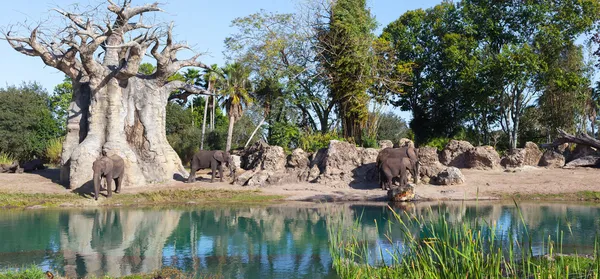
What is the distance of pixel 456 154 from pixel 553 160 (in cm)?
462

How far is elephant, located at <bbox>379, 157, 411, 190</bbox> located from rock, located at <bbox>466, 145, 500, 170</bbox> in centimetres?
509

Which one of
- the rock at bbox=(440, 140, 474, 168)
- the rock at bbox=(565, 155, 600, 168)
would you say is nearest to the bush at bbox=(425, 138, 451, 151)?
the rock at bbox=(440, 140, 474, 168)

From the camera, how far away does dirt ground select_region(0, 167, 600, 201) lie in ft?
73.8

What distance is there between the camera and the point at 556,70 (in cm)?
3162

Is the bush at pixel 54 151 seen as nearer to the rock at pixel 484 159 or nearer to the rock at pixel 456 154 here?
the rock at pixel 456 154

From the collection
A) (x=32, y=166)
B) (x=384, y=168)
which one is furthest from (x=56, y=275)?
(x=32, y=166)

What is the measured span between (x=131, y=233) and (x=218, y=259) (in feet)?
15.3

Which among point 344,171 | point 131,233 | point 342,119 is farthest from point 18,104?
point 131,233

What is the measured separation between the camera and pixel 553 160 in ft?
90.6

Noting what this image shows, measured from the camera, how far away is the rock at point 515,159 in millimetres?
27422

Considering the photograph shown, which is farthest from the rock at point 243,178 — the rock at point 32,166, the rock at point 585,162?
the rock at point 585,162

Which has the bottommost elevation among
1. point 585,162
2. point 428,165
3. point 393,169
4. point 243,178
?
point 243,178

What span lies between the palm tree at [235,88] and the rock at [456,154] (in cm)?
1333

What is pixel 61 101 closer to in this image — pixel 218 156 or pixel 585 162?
pixel 218 156
